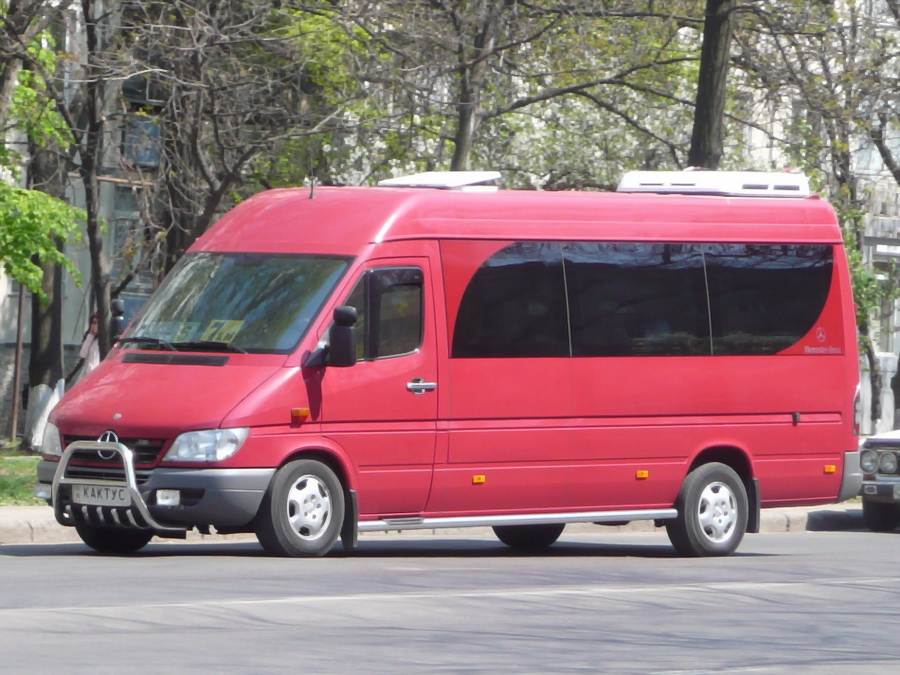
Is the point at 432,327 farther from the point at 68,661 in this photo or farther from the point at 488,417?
the point at 68,661

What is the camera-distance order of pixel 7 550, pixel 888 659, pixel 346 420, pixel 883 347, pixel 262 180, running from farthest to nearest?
pixel 883 347 → pixel 262 180 → pixel 7 550 → pixel 346 420 → pixel 888 659

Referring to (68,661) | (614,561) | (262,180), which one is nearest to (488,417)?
(614,561)

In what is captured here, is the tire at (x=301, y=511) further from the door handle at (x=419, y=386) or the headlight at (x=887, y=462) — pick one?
the headlight at (x=887, y=462)

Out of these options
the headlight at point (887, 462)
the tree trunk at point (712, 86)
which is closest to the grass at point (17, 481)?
the tree trunk at point (712, 86)

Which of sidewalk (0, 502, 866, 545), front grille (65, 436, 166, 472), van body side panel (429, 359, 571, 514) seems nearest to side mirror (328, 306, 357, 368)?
van body side panel (429, 359, 571, 514)

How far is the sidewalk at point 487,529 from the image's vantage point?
14.3 m

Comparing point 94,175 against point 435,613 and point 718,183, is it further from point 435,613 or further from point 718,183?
point 435,613

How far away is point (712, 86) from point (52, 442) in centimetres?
1005

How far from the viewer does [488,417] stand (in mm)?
12859

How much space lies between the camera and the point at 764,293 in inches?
568

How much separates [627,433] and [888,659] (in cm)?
523

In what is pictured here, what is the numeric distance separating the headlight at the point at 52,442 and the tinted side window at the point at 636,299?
3693 mm

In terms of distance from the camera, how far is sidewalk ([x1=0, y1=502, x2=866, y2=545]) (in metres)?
14.3

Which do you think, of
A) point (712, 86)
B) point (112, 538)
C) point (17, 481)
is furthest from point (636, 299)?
point (17, 481)
